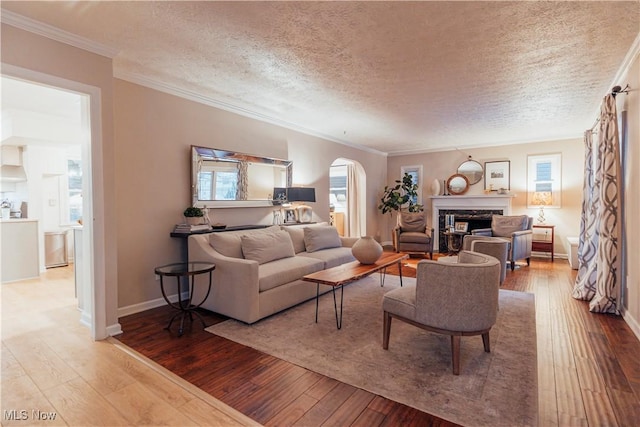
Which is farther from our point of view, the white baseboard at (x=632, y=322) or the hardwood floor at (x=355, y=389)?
the white baseboard at (x=632, y=322)

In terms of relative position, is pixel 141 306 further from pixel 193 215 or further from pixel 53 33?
pixel 53 33

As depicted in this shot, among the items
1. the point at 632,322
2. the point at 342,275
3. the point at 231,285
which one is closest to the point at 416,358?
the point at 342,275

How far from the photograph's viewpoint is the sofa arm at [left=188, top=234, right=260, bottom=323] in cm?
305

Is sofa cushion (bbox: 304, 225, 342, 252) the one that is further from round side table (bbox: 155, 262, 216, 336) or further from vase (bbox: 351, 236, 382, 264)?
round side table (bbox: 155, 262, 216, 336)

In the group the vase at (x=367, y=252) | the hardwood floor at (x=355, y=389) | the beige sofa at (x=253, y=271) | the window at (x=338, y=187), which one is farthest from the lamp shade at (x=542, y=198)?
the vase at (x=367, y=252)

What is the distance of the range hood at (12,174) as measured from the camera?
562 centimetres

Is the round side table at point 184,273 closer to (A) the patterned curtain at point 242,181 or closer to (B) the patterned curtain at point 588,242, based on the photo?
(A) the patterned curtain at point 242,181

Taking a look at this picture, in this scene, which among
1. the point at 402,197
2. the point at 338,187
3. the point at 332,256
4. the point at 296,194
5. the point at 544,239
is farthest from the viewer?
the point at 338,187

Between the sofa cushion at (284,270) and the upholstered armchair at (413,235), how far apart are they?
10.8ft

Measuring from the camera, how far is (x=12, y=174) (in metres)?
5.68

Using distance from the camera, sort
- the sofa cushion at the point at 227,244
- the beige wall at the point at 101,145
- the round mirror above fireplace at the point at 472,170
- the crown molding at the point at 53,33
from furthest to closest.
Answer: the round mirror above fireplace at the point at 472,170 < the sofa cushion at the point at 227,244 < the beige wall at the point at 101,145 < the crown molding at the point at 53,33

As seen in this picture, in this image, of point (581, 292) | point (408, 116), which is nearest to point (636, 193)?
point (581, 292)

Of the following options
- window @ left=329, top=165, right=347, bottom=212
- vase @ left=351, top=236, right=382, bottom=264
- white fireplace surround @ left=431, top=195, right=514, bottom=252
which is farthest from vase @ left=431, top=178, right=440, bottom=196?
vase @ left=351, top=236, right=382, bottom=264

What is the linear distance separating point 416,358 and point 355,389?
2.10 feet
